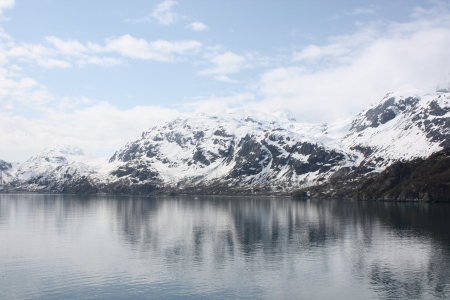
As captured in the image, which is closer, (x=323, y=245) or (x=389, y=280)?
(x=389, y=280)

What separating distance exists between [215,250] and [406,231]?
205 feet

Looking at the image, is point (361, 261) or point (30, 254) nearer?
point (361, 261)

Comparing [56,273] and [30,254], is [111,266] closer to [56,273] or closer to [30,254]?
[56,273]

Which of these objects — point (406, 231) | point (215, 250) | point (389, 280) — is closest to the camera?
point (389, 280)

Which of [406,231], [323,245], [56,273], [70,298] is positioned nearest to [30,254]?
[56,273]

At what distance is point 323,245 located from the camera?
9525 cm

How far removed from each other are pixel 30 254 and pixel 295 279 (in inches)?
2158

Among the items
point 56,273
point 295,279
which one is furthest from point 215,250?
point 56,273

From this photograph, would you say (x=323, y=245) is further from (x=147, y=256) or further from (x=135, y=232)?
(x=135, y=232)

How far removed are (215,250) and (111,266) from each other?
24.6 m

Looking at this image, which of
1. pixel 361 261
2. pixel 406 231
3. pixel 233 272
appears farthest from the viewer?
pixel 406 231

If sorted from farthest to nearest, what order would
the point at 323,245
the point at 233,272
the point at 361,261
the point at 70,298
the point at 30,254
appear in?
the point at 323,245 < the point at 30,254 < the point at 361,261 < the point at 233,272 < the point at 70,298

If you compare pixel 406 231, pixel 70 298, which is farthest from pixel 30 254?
pixel 406 231

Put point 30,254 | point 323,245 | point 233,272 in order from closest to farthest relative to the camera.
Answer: point 233,272
point 30,254
point 323,245
